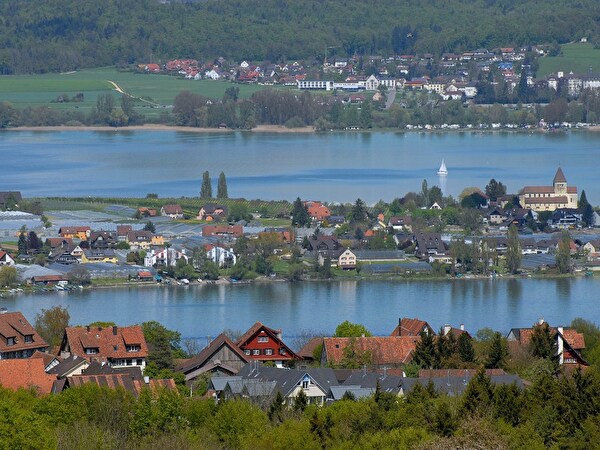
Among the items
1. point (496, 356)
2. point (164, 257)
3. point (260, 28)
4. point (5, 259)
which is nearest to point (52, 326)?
point (496, 356)

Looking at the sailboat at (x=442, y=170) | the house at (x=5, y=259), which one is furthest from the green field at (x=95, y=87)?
the house at (x=5, y=259)

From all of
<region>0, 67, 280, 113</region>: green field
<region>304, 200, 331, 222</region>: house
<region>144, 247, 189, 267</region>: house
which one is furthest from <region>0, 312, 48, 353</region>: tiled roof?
<region>0, 67, 280, 113</region>: green field

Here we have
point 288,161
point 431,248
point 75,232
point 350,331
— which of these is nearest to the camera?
point 350,331

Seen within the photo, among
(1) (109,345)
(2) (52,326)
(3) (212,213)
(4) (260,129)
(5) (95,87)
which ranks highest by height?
(5) (95,87)

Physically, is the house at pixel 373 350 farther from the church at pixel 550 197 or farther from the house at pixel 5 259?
the church at pixel 550 197

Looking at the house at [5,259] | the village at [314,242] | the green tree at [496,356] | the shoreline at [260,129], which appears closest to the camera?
the green tree at [496,356]

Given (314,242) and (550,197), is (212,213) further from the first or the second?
(550,197)

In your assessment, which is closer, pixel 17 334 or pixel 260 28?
pixel 17 334
